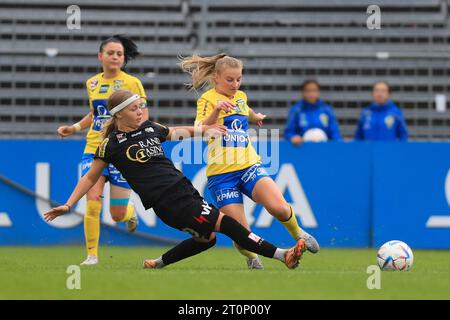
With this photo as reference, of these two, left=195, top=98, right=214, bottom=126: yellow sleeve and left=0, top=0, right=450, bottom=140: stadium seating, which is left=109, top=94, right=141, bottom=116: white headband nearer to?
left=195, top=98, right=214, bottom=126: yellow sleeve

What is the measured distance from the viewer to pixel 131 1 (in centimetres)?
1423

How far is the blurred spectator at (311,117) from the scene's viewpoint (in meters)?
12.1

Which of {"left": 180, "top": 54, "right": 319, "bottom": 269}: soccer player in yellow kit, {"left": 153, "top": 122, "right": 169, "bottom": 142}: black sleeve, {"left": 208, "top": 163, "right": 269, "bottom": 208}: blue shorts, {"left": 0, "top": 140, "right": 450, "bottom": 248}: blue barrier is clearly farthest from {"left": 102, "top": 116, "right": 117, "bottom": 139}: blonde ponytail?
{"left": 0, "top": 140, "right": 450, "bottom": 248}: blue barrier

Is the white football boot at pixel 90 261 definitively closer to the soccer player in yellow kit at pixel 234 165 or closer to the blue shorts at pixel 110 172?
the blue shorts at pixel 110 172

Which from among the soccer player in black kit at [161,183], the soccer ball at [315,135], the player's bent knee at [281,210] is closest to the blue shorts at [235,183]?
the player's bent knee at [281,210]

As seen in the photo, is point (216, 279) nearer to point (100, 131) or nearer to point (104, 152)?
point (104, 152)

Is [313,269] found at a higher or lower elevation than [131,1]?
lower

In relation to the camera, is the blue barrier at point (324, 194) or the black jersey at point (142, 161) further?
the blue barrier at point (324, 194)

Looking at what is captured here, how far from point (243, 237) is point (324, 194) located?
4.34m

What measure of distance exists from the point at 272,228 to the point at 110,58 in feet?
11.3

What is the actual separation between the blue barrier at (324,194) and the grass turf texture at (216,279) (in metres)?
1.66
